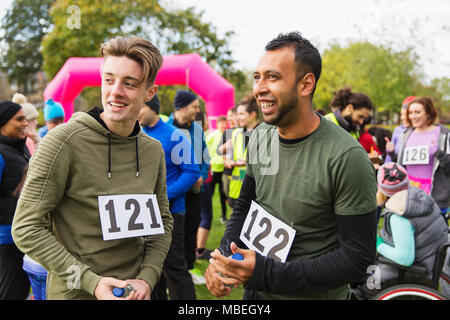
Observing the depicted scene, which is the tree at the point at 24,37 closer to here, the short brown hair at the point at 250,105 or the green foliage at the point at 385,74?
the short brown hair at the point at 250,105

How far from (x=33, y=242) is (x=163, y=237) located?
0.58 meters

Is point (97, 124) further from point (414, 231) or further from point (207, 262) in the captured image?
point (207, 262)

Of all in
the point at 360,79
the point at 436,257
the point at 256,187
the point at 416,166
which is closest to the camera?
the point at 256,187

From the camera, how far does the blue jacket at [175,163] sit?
2695 millimetres

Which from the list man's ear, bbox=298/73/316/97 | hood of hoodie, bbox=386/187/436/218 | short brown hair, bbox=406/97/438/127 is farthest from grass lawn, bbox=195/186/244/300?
short brown hair, bbox=406/97/438/127

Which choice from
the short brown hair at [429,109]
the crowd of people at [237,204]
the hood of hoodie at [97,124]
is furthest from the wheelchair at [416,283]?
the short brown hair at [429,109]

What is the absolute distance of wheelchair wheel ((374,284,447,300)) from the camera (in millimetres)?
2281

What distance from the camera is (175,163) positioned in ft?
9.21

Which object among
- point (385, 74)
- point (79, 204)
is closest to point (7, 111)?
point (79, 204)

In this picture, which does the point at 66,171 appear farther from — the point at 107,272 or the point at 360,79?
the point at 360,79

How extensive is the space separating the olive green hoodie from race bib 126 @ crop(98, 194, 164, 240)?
29 mm

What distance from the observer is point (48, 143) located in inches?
49.6

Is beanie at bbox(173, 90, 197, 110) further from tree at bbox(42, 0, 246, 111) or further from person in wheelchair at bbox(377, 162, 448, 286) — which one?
tree at bbox(42, 0, 246, 111)
